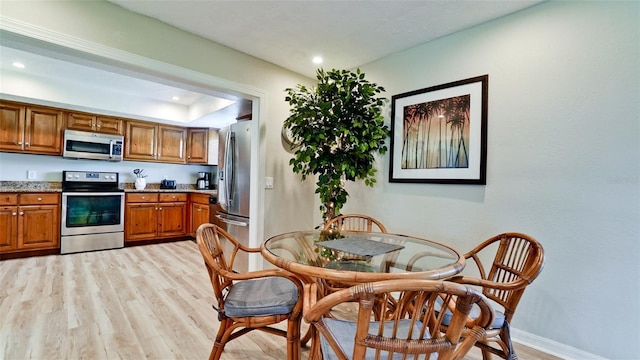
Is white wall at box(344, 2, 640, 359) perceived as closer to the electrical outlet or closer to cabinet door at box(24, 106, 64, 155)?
Answer: the electrical outlet

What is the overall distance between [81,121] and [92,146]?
1.36 ft

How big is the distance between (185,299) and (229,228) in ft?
3.37

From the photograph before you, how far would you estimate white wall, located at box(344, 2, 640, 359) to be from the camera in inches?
67.8

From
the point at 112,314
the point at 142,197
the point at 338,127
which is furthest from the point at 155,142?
the point at 338,127

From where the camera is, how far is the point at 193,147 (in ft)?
18.1

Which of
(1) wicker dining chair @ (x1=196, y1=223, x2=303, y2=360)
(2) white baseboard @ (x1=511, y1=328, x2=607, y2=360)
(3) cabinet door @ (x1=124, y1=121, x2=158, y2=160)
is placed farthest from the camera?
(3) cabinet door @ (x1=124, y1=121, x2=158, y2=160)

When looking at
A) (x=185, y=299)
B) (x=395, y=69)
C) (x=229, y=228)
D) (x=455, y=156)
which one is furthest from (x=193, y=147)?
(x=455, y=156)

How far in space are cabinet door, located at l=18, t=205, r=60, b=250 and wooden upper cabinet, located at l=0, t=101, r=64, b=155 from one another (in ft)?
2.80

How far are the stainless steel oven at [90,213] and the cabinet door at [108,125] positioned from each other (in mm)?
709

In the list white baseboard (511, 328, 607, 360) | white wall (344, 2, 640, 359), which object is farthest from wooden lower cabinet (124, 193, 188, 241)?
white baseboard (511, 328, 607, 360)

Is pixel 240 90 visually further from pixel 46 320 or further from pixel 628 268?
pixel 628 268

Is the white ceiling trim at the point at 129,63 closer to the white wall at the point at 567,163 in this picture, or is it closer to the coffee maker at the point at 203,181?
the white wall at the point at 567,163

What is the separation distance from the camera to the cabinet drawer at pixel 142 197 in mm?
4672

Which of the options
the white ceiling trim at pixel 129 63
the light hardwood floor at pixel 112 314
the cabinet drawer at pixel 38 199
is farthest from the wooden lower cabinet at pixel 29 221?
the white ceiling trim at pixel 129 63
